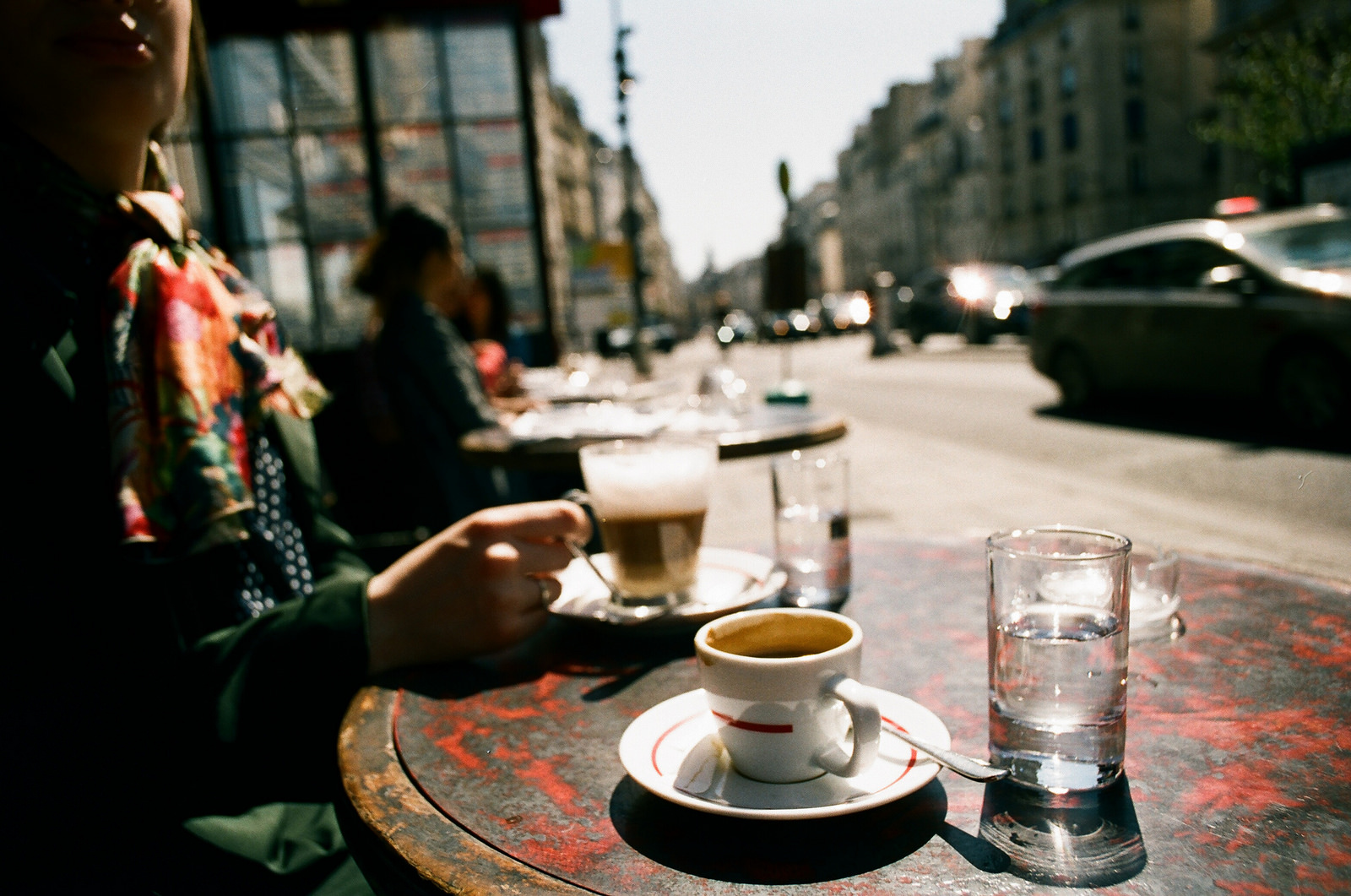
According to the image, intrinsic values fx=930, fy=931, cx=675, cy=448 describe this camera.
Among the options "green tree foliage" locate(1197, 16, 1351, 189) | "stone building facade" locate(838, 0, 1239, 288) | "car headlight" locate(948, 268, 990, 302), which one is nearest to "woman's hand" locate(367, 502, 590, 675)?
"car headlight" locate(948, 268, 990, 302)

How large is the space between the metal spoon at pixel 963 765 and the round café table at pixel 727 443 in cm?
188

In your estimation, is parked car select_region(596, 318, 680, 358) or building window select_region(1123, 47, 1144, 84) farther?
building window select_region(1123, 47, 1144, 84)

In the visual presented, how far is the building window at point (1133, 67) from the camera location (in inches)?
1725

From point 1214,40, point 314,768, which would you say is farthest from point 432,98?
point 1214,40

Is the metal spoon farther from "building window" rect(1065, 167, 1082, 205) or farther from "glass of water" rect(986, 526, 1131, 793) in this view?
"building window" rect(1065, 167, 1082, 205)

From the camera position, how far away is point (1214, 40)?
30797 mm

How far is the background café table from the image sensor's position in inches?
27.7

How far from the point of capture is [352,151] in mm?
7371

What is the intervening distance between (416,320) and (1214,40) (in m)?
35.4

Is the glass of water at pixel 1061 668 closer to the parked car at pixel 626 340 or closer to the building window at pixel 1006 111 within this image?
the parked car at pixel 626 340

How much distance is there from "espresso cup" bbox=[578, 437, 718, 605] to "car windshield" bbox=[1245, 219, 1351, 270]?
7.62 meters

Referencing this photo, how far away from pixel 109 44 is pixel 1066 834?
4.61 feet

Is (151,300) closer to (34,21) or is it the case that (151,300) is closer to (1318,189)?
(34,21)

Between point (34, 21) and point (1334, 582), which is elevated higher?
point (34, 21)
